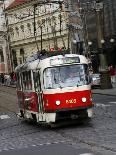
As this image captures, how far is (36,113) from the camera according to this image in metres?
21.8

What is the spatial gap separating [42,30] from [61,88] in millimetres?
53752

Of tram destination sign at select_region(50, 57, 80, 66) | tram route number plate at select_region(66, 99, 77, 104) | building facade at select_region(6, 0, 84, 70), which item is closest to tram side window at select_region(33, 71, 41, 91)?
tram destination sign at select_region(50, 57, 80, 66)

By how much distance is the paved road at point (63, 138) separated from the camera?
1493 centimetres

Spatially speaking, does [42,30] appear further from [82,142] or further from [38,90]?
[82,142]

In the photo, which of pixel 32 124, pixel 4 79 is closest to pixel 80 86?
pixel 32 124

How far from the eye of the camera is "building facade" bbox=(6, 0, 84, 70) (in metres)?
63.2

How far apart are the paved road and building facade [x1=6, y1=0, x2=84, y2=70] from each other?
124ft

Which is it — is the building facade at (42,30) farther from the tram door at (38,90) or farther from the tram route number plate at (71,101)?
the tram route number plate at (71,101)

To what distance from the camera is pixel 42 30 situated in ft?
242

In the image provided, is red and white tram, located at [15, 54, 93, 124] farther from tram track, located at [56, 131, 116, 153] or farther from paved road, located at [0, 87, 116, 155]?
tram track, located at [56, 131, 116, 153]

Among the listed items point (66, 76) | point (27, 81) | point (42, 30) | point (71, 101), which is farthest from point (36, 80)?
point (42, 30)

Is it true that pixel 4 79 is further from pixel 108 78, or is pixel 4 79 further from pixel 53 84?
pixel 53 84

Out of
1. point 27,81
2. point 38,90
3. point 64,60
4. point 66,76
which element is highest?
point 64,60

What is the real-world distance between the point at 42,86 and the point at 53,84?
46 centimetres
